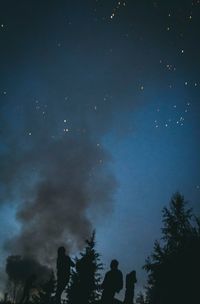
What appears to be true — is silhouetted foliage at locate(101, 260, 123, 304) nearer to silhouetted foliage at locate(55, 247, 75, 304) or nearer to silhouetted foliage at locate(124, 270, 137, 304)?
silhouetted foliage at locate(124, 270, 137, 304)

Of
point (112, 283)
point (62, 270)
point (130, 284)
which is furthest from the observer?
point (62, 270)

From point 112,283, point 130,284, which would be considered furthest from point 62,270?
point 130,284

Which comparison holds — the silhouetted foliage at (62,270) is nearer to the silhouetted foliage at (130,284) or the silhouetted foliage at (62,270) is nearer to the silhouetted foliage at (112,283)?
the silhouetted foliage at (112,283)

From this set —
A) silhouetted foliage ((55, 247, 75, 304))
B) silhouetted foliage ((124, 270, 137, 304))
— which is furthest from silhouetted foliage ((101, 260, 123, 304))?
silhouetted foliage ((55, 247, 75, 304))

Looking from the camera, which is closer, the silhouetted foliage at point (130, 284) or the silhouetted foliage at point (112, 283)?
the silhouetted foliage at point (112, 283)

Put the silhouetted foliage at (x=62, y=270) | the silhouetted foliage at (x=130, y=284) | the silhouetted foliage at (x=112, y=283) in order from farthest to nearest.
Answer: the silhouetted foliage at (x=62, y=270), the silhouetted foliage at (x=130, y=284), the silhouetted foliage at (x=112, y=283)

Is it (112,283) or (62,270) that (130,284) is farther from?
(62,270)

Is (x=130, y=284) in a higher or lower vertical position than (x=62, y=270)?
lower

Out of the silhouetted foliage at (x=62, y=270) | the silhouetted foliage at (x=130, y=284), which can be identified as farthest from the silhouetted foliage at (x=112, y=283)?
the silhouetted foliage at (x=62, y=270)

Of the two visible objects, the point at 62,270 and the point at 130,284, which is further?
the point at 62,270

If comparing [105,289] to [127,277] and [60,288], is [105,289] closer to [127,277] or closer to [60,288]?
[127,277]

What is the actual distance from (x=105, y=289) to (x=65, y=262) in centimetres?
155

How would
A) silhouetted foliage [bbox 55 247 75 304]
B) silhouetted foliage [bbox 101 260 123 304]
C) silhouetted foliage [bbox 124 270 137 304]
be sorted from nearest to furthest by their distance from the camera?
silhouetted foliage [bbox 101 260 123 304], silhouetted foliage [bbox 124 270 137 304], silhouetted foliage [bbox 55 247 75 304]

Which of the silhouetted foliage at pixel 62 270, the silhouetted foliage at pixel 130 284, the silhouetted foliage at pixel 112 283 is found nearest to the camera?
the silhouetted foliage at pixel 112 283
